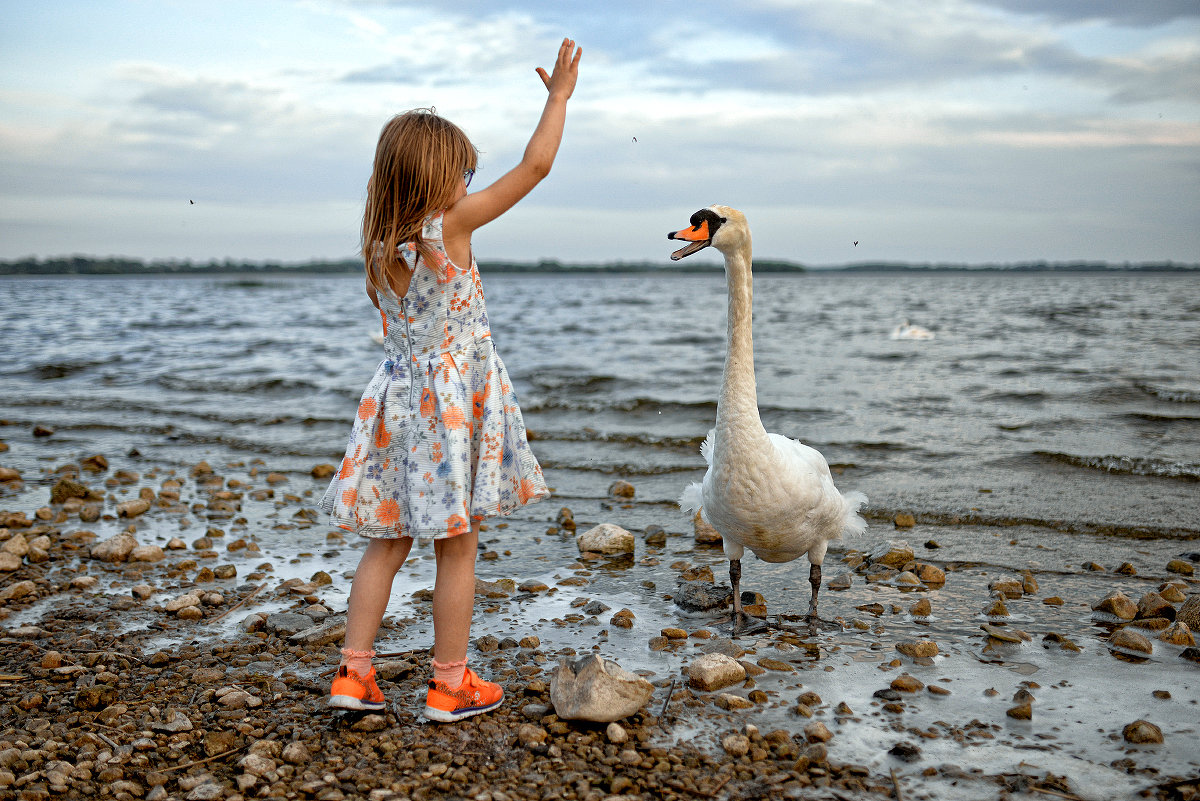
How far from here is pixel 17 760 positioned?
10.3ft

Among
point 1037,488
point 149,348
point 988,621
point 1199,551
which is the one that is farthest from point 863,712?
point 149,348

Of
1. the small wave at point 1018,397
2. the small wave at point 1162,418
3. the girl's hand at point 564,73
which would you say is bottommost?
the small wave at point 1162,418

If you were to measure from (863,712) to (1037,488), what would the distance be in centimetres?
533

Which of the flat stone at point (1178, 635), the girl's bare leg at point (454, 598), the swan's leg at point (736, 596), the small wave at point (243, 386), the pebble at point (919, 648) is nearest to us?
the girl's bare leg at point (454, 598)

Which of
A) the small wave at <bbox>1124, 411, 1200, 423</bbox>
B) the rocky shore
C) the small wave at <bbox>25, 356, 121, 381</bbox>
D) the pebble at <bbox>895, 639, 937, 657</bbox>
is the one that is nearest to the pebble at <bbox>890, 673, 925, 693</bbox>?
the rocky shore

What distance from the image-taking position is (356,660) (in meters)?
3.42

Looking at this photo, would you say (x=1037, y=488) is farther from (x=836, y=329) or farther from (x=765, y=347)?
(x=836, y=329)

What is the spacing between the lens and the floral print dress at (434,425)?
11.1 feet

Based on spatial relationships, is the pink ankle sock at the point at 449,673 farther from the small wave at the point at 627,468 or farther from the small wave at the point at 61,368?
the small wave at the point at 61,368

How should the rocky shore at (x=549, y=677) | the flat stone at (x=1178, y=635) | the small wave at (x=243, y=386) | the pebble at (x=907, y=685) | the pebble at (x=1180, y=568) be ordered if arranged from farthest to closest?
1. the small wave at (x=243, y=386)
2. the pebble at (x=1180, y=568)
3. the flat stone at (x=1178, y=635)
4. the pebble at (x=907, y=685)
5. the rocky shore at (x=549, y=677)

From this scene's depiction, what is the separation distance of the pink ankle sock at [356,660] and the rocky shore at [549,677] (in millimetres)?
211

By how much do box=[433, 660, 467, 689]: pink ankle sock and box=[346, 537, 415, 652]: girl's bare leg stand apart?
293 mm

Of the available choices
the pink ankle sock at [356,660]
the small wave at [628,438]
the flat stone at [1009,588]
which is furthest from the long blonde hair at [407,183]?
the small wave at [628,438]

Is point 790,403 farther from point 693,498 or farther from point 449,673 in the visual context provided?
point 449,673
